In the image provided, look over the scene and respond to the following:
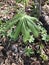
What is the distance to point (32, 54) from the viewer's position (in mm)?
3051

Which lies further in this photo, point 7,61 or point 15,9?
point 15,9

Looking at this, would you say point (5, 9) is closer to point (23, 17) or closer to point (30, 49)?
point (30, 49)

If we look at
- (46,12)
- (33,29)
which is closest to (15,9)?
(46,12)

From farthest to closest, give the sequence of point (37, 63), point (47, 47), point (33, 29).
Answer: point (47, 47), point (37, 63), point (33, 29)

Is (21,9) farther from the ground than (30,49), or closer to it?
farther from the ground

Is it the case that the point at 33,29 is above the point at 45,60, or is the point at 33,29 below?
above

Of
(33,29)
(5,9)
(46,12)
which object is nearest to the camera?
(33,29)

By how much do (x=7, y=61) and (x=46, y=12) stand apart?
116 cm

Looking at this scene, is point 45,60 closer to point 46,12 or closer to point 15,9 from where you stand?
point 46,12

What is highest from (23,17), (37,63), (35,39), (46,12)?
(23,17)

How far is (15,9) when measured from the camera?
3.82 meters

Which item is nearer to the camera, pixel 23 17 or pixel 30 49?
pixel 23 17

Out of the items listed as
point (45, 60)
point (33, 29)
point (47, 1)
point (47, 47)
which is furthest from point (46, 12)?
point (33, 29)

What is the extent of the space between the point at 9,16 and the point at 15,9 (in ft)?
0.78
